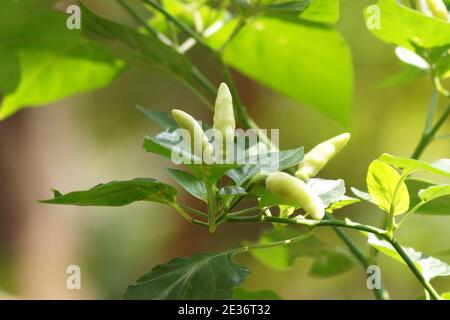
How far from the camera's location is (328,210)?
571 mm

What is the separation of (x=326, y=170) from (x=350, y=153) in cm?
25

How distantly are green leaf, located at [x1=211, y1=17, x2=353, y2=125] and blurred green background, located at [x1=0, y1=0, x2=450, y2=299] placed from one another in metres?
0.36

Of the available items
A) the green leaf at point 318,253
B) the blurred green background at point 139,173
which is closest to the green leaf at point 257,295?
the green leaf at point 318,253

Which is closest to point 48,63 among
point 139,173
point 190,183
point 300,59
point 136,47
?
point 136,47

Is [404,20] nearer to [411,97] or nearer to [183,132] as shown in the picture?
[183,132]

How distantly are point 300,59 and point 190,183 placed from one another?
523 mm

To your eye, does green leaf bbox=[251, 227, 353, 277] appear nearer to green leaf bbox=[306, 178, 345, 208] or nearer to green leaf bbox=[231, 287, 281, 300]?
green leaf bbox=[231, 287, 281, 300]

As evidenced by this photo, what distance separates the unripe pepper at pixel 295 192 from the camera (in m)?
0.50

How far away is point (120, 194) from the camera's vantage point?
532mm

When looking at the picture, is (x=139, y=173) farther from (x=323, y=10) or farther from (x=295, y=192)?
(x=295, y=192)

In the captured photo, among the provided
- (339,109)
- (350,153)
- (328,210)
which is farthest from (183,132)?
(350,153)

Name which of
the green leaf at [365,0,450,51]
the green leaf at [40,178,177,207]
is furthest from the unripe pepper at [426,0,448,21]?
the green leaf at [40,178,177,207]

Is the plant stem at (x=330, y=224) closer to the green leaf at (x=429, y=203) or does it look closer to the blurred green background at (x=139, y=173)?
the green leaf at (x=429, y=203)

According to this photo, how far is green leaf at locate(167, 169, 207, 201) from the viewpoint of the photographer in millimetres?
553
